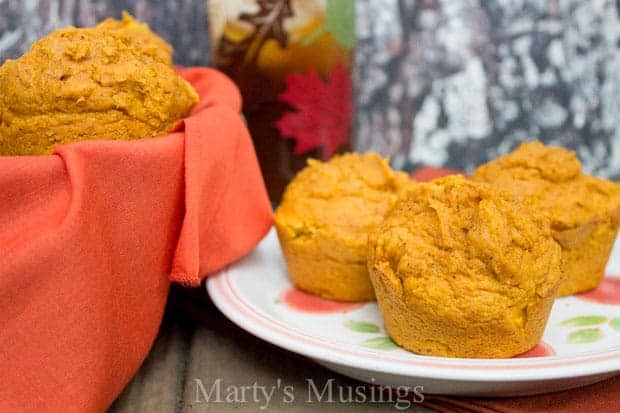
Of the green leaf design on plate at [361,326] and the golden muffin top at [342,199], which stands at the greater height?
the golden muffin top at [342,199]

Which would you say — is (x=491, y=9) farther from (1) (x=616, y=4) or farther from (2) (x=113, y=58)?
(2) (x=113, y=58)

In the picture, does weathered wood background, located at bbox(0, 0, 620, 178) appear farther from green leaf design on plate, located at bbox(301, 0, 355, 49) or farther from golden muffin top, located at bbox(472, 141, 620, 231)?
golden muffin top, located at bbox(472, 141, 620, 231)

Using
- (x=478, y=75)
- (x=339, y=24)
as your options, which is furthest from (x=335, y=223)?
(x=478, y=75)

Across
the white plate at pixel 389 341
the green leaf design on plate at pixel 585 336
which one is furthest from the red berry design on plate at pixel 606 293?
the green leaf design on plate at pixel 585 336

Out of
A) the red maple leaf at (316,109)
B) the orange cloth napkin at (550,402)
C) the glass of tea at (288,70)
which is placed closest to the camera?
the orange cloth napkin at (550,402)

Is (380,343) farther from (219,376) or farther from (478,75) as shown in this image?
(478,75)

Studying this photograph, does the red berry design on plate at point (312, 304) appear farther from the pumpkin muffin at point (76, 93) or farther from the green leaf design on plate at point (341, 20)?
the green leaf design on plate at point (341, 20)
